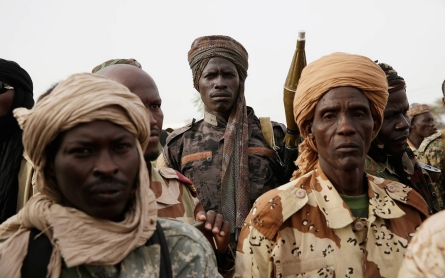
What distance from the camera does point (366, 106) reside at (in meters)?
3.02

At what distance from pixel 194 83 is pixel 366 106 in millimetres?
2174

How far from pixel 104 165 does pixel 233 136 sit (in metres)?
2.44

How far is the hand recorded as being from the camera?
2.74m

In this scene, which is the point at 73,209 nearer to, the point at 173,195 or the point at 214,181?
the point at 173,195

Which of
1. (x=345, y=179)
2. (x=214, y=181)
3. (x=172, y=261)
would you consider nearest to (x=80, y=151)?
(x=172, y=261)

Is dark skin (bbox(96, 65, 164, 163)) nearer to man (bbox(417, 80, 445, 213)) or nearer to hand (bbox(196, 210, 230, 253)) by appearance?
hand (bbox(196, 210, 230, 253))

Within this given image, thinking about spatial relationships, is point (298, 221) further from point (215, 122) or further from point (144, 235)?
point (215, 122)

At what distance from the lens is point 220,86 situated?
4578 millimetres

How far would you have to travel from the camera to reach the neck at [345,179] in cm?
302

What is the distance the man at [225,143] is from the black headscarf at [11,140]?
1.20m

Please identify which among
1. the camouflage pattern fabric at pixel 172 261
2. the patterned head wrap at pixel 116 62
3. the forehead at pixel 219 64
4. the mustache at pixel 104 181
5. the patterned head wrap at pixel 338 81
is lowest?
the camouflage pattern fabric at pixel 172 261

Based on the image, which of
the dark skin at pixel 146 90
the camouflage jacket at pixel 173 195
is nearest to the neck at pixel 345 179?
the camouflage jacket at pixel 173 195

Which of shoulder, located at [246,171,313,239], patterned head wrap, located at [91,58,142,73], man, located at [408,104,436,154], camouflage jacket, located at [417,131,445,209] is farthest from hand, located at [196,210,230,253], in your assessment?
man, located at [408,104,436,154]

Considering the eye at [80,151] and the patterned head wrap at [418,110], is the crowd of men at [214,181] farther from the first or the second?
the patterned head wrap at [418,110]
